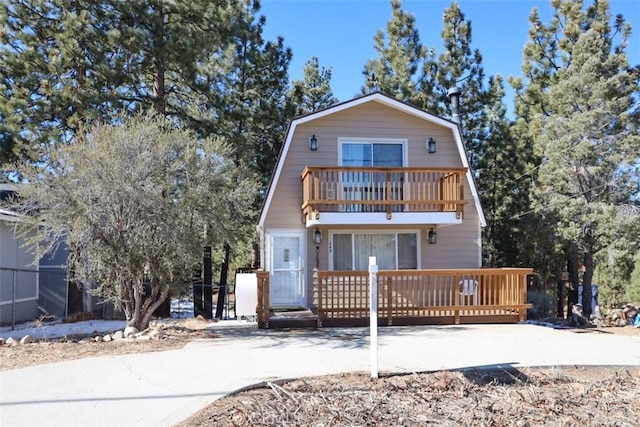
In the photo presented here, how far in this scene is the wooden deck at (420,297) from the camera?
34.3 ft

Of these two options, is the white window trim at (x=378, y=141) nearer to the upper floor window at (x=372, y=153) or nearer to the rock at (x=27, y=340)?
the upper floor window at (x=372, y=153)

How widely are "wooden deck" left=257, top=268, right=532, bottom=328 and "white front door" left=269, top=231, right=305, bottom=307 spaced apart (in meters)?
1.73

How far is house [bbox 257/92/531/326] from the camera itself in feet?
35.9

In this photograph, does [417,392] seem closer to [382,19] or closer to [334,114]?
[334,114]

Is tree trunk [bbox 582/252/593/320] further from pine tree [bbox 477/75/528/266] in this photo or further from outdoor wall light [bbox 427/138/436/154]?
outdoor wall light [bbox 427/138/436/154]

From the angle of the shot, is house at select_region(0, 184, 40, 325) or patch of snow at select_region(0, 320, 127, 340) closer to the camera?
patch of snow at select_region(0, 320, 127, 340)

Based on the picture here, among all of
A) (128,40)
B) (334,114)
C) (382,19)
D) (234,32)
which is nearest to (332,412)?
(334,114)

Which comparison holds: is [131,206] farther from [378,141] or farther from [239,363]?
[378,141]

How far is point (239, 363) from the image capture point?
6.75 metres

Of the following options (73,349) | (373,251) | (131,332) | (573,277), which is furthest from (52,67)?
(573,277)

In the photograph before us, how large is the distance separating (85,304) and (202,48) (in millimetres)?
8540

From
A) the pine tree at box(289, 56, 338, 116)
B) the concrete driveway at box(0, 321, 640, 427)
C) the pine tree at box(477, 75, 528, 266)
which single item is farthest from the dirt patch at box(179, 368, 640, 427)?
the pine tree at box(289, 56, 338, 116)

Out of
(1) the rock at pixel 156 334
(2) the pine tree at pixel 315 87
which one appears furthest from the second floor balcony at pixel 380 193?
(2) the pine tree at pixel 315 87

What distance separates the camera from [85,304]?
14.8 m
